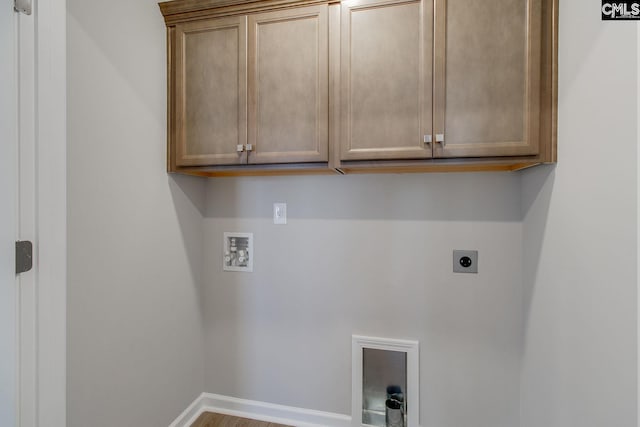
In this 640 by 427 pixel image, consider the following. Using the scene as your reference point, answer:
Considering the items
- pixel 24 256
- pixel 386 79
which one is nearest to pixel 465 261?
pixel 386 79

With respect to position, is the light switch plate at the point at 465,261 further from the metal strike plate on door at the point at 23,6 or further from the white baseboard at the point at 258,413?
the metal strike plate on door at the point at 23,6

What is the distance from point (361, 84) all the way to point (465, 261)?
3.36 feet

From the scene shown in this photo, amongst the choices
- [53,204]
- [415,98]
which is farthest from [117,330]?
[415,98]

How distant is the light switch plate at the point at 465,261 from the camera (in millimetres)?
1551

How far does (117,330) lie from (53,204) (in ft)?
1.99

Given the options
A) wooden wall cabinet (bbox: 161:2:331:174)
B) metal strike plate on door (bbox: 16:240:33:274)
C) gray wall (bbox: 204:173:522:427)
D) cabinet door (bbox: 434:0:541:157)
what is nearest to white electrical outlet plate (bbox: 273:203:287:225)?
gray wall (bbox: 204:173:522:427)

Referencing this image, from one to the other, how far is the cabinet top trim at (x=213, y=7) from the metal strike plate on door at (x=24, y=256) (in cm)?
122

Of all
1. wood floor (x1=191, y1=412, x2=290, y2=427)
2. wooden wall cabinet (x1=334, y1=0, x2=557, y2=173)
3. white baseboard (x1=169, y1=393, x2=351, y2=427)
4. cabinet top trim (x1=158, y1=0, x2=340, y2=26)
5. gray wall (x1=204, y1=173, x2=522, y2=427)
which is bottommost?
wood floor (x1=191, y1=412, x2=290, y2=427)

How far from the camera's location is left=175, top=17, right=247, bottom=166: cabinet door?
4.75 ft

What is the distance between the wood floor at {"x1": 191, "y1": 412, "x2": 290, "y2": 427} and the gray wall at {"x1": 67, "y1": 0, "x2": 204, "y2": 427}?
0.60 ft

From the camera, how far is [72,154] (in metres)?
1.08

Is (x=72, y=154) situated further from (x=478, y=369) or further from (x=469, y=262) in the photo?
(x=478, y=369)

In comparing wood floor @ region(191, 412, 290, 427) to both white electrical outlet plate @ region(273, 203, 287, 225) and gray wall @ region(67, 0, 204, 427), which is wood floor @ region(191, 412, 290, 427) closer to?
gray wall @ region(67, 0, 204, 427)

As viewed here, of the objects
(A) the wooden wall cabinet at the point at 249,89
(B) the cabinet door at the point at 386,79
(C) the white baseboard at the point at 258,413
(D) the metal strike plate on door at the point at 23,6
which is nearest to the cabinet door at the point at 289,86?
(A) the wooden wall cabinet at the point at 249,89
